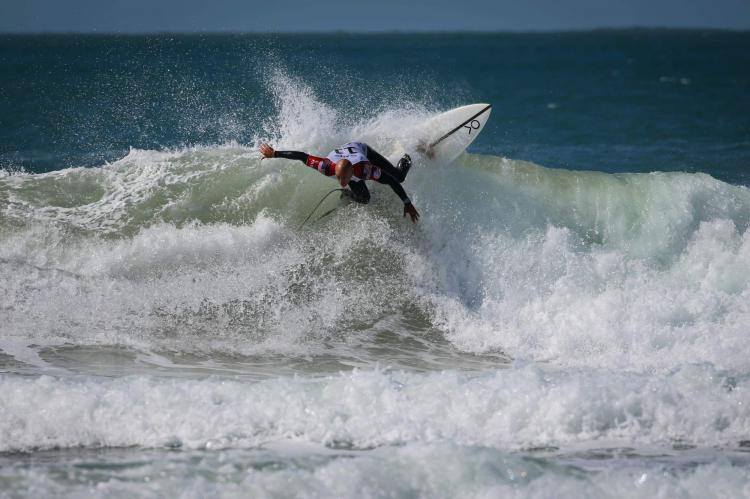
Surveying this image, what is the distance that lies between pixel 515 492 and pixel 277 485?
1.45 metres

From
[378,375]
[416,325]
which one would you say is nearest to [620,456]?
[378,375]

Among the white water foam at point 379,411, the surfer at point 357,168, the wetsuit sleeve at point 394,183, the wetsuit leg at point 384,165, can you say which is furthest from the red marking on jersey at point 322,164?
the white water foam at point 379,411

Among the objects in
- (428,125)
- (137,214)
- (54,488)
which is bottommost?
(54,488)

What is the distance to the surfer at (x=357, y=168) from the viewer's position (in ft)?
29.5

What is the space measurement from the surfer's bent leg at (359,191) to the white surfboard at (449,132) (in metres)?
1.37

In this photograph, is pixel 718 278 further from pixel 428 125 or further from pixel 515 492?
pixel 515 492

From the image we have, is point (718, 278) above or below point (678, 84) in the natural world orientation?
below

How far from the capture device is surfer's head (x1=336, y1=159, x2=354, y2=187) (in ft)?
29.1

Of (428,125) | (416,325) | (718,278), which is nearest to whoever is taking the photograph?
(416,325)

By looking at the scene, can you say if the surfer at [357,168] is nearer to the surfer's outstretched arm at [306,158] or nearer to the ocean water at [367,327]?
the surfer's outstretched arm at [306,158]

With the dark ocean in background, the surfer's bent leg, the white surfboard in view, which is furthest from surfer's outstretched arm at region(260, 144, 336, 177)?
the dark ocean in background

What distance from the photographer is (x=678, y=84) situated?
41000 mm

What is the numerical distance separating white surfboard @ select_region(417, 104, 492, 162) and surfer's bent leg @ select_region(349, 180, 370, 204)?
1366mm

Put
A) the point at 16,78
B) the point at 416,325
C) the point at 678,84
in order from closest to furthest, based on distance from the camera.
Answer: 1. the point at 416,325
2. the point at 16,78
3. the point at 678,84
